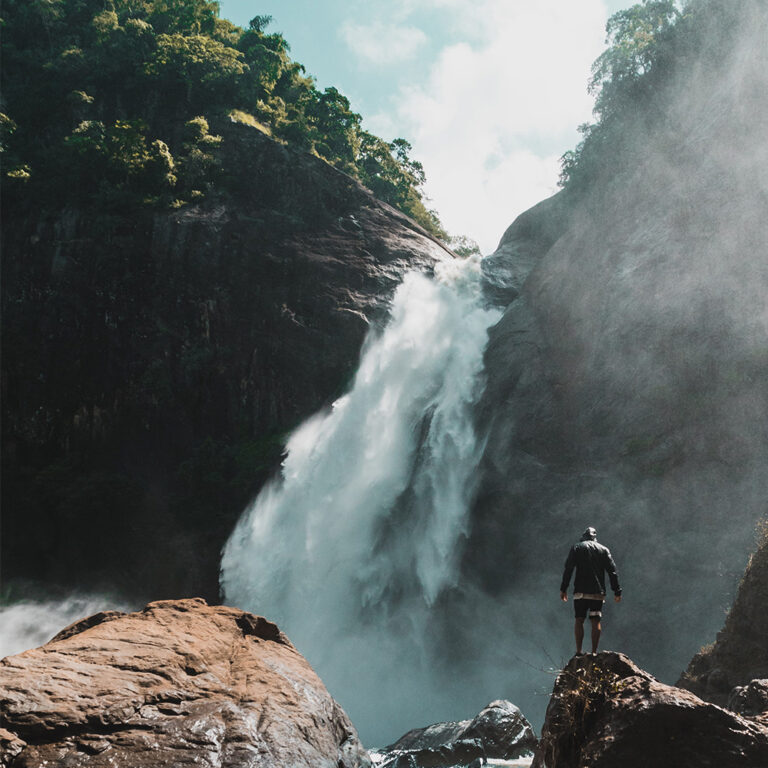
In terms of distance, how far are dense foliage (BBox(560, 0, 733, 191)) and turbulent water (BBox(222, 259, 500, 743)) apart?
28.8 ft

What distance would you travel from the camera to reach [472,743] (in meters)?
11.3

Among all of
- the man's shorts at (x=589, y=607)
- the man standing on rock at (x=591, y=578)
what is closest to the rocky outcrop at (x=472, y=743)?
the man standing on rock at (x=591, y=578)

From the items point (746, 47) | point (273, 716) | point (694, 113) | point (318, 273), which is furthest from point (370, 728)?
point (746, 47)

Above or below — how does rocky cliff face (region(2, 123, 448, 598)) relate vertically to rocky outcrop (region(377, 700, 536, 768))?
above

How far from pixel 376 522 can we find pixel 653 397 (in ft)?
32.9

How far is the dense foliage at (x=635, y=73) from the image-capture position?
2736cm

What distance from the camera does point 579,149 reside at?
33.9 m

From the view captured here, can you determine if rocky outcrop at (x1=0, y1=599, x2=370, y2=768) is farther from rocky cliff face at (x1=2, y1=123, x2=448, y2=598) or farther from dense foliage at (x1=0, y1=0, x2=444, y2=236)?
dense foliage at (x1=0, y1=0, x2=444, y2=236)

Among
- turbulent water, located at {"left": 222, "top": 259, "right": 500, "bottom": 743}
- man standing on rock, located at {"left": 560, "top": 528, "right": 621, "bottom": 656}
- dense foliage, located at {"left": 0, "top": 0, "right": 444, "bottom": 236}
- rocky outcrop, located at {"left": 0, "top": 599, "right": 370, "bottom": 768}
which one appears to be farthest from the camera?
dense foliage, located at {"left": 0, "top": 0, "right": 444, "bottom": 236}

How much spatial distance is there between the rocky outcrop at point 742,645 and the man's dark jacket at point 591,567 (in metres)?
4.00

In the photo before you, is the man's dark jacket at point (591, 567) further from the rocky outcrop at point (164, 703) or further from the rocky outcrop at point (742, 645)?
the rocky outcrop at point (742, 645)

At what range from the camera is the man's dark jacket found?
7.37 m

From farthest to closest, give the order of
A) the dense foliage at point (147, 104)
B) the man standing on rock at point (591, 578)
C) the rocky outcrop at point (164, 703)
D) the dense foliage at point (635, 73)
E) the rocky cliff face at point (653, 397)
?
1. the dense foliage at point (147, 104)
2. the dense foliage at point (635, 73)
3. the rocky cliff face at point (653, 397)
4. the man standing on rock at point (591, 578)
5. the rocky outcrop at point (164, 703)

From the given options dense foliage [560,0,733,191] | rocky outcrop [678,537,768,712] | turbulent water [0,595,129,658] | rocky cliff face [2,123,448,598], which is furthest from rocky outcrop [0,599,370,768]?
dense foliage [560,0,733,191]
